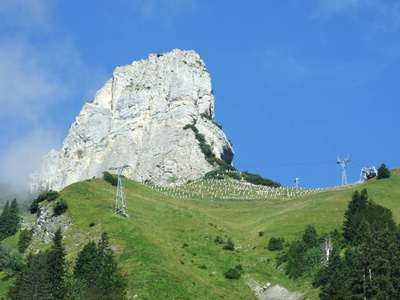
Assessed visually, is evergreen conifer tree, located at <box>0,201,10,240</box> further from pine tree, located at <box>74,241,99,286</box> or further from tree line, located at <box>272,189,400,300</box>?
tree line, located at <box>272,189,400,300</box>

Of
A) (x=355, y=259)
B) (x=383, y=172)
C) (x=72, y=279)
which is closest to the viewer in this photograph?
(x=355, y=259)

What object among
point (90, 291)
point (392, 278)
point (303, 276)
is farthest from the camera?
point (303, 276)

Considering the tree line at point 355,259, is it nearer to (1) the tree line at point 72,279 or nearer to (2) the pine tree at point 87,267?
(1) the tree line at point 72,279

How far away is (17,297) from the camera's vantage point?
72.5 metres

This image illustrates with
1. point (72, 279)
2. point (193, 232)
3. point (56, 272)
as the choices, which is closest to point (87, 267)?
point (72, 279)

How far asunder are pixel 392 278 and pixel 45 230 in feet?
250

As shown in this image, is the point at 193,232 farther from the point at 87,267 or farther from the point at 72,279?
the point at 72,279

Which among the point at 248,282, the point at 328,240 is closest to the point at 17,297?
the point at 248,282

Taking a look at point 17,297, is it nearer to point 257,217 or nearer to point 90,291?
point 90,291

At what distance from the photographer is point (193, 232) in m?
115

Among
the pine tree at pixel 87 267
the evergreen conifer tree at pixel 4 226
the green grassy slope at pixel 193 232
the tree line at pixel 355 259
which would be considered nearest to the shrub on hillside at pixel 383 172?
the green grassy slope at pixel 193 232

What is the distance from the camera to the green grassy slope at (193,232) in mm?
78938

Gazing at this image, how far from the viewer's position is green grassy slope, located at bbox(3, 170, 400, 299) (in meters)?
78.9

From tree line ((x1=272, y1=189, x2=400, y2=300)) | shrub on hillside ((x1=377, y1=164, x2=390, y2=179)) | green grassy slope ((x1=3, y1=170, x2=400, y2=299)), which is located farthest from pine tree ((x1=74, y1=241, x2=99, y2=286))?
shrub on hillside ((x1=377, y1=164, x2=390, y2=179))
